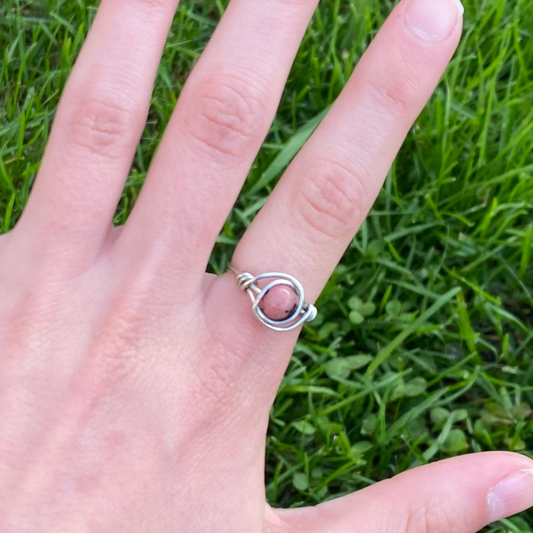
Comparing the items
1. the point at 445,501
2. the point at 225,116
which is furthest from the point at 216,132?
the point at 445,501

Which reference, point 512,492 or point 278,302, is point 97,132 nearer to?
point 278,302

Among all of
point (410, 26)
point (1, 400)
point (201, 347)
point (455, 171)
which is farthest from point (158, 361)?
point (455, 171)

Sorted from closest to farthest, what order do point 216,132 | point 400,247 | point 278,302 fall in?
1. point 278,302
2. point 216,132
3. point 400,247

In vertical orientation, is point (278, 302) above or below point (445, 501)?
above

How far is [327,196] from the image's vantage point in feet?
4.86

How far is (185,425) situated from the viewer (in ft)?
4.65

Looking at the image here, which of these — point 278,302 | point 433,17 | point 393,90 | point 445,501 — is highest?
point 433,17

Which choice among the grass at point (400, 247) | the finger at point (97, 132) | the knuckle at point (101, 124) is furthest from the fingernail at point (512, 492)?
the knuckle at point (101, 124)

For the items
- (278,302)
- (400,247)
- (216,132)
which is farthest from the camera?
(400,247)

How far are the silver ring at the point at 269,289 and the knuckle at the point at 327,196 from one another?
5.8 inches

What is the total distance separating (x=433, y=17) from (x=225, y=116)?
1.68 feet

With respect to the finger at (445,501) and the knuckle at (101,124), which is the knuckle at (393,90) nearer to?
the knuckle at (101,124)

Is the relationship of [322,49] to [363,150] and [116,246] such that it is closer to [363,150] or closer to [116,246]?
[363,150]

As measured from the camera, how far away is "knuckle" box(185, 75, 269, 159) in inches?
58.9
